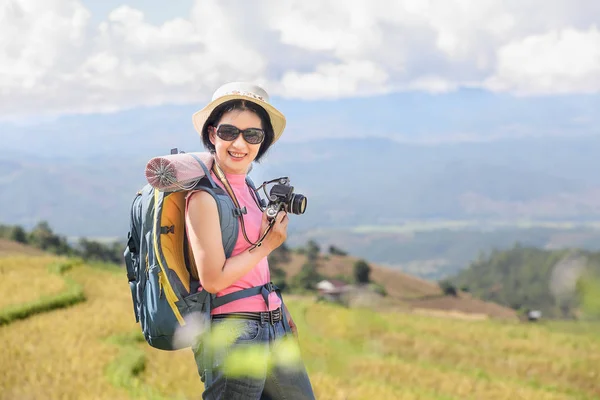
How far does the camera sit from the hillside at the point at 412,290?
52.6 m

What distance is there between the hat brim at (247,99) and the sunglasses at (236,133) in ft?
0.36

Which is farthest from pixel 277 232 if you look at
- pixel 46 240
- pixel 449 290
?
pixel 449 290

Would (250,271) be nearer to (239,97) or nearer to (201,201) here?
(201,201)

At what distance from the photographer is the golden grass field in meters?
8.23

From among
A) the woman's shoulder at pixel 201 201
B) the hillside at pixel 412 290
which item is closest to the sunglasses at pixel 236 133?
the woman's shoulder at pixel 201 201

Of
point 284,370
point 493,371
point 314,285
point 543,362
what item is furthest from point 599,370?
point 314,285

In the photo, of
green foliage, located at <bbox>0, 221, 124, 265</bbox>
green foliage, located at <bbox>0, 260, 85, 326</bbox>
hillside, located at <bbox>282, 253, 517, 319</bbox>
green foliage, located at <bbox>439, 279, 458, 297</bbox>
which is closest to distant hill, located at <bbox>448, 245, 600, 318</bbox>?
hillside, located at <bbox>282, 253, 517, 319</bbox>

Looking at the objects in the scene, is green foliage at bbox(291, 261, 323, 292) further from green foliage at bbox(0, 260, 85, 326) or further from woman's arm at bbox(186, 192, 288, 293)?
woman's arm at bbox(186, 192, 288, 293)

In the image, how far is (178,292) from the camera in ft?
11.6

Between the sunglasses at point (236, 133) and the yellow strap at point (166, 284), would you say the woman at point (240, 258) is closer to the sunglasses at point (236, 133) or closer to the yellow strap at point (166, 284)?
the sunglasses at point (236, 133)

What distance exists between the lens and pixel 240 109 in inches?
143

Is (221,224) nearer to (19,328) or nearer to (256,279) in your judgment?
(256,279)

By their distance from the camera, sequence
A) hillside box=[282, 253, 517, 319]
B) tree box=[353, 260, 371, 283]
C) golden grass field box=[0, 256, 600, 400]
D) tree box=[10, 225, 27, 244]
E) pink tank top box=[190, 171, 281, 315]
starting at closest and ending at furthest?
pink tank top box=[190, 171, 281, 315] < golden grass field box=[0, 256, 600, 400] < tree box=[10, 225, 27, 244] < hillside box=[282, 253, 517, 319] < tree box=[353, 260, 371, 283]

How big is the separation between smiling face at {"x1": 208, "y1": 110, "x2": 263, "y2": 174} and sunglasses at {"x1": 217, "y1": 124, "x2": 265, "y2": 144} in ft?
0.05
